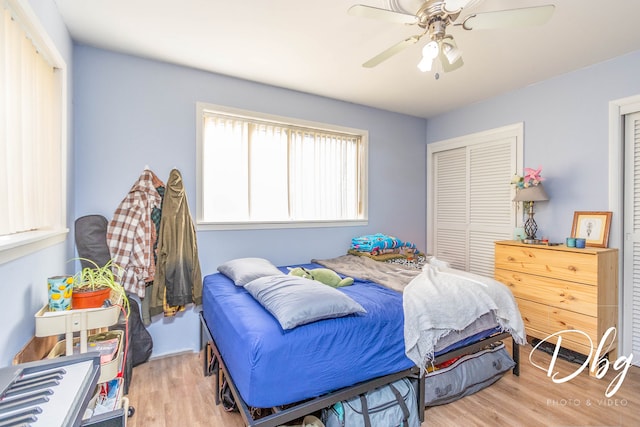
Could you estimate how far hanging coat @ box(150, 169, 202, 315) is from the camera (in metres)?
2.56

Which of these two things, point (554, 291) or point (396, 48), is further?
point (554, 291)

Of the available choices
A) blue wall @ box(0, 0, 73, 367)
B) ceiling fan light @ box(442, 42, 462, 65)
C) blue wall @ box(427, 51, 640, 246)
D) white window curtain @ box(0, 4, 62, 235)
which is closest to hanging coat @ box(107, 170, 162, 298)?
blue wall @ box(0, 0, 73, 367)

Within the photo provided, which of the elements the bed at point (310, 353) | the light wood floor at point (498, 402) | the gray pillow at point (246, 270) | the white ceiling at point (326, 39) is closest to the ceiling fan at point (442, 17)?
the white ceiling at point (326, 39)

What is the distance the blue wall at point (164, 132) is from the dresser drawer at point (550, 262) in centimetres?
168

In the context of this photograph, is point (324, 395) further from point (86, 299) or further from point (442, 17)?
point (442, 17)

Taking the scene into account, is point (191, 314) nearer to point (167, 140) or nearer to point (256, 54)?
point (167, 140)

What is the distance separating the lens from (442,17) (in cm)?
171

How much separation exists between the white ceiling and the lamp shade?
1.12m

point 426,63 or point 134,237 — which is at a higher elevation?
point 426,63

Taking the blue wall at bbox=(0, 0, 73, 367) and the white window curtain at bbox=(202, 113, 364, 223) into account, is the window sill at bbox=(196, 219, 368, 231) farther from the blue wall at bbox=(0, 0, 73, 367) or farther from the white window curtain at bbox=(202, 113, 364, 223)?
the blue wall at bbox=(0, 0, 73, 367)

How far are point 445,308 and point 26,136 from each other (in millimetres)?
2547

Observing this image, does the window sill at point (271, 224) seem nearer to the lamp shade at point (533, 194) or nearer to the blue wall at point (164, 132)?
the blue wall at point (164, 132)

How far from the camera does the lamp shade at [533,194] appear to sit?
2934 millimetres

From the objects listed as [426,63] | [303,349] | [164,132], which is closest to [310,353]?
[303,349]
